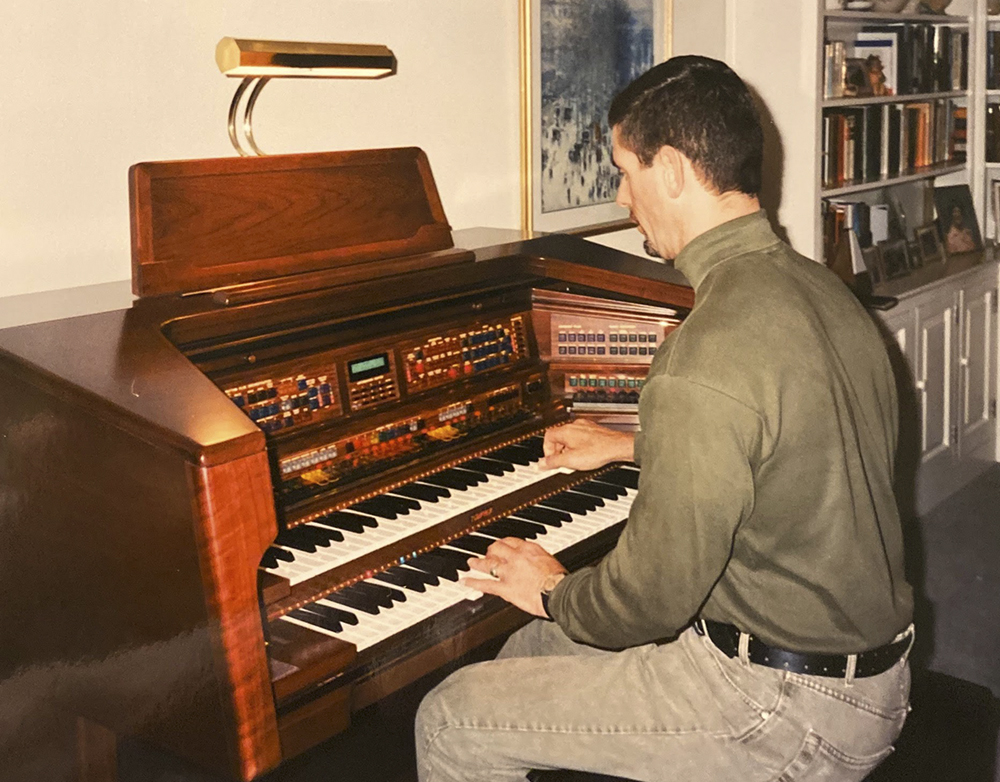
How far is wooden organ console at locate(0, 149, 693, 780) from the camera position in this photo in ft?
4.84

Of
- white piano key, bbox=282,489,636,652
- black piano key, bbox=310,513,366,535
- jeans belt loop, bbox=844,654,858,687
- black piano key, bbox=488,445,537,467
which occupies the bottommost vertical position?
jeans belt loop, bbox=844,654,858,687

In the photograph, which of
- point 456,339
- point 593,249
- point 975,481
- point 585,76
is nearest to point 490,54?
point 585,76

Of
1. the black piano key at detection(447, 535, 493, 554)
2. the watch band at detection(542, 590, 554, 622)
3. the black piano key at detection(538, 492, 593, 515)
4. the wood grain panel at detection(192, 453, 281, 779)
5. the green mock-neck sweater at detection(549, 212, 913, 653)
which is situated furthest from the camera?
the black piano key at detection(538, 492, 593, 515)

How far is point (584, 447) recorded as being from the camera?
7.45ft

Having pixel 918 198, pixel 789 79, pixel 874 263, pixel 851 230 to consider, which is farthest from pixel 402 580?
pixel 918 198

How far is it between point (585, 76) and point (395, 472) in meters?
1.86

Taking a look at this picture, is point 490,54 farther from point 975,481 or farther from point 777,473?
point 975,481

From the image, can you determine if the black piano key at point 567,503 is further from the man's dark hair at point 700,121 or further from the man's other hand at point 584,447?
the man's dark hair at point 700,121

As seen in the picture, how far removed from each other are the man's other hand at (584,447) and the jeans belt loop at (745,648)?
62cm

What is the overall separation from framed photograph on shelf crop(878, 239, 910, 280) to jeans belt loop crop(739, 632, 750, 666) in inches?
136

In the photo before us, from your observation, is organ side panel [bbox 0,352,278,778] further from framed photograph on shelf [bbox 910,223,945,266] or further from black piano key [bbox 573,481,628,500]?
framed photograph on shelf [bbox 910,223,945,266]

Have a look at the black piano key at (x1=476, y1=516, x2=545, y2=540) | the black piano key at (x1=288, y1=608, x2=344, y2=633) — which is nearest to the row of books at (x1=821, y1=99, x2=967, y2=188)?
the black piano key at (x1=476, y1=516, x2=545, y2=540)

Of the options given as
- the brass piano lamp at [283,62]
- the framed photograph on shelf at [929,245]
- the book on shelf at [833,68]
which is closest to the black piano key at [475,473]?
the brass piano lamp at [283,62]

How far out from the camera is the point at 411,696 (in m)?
2.68
